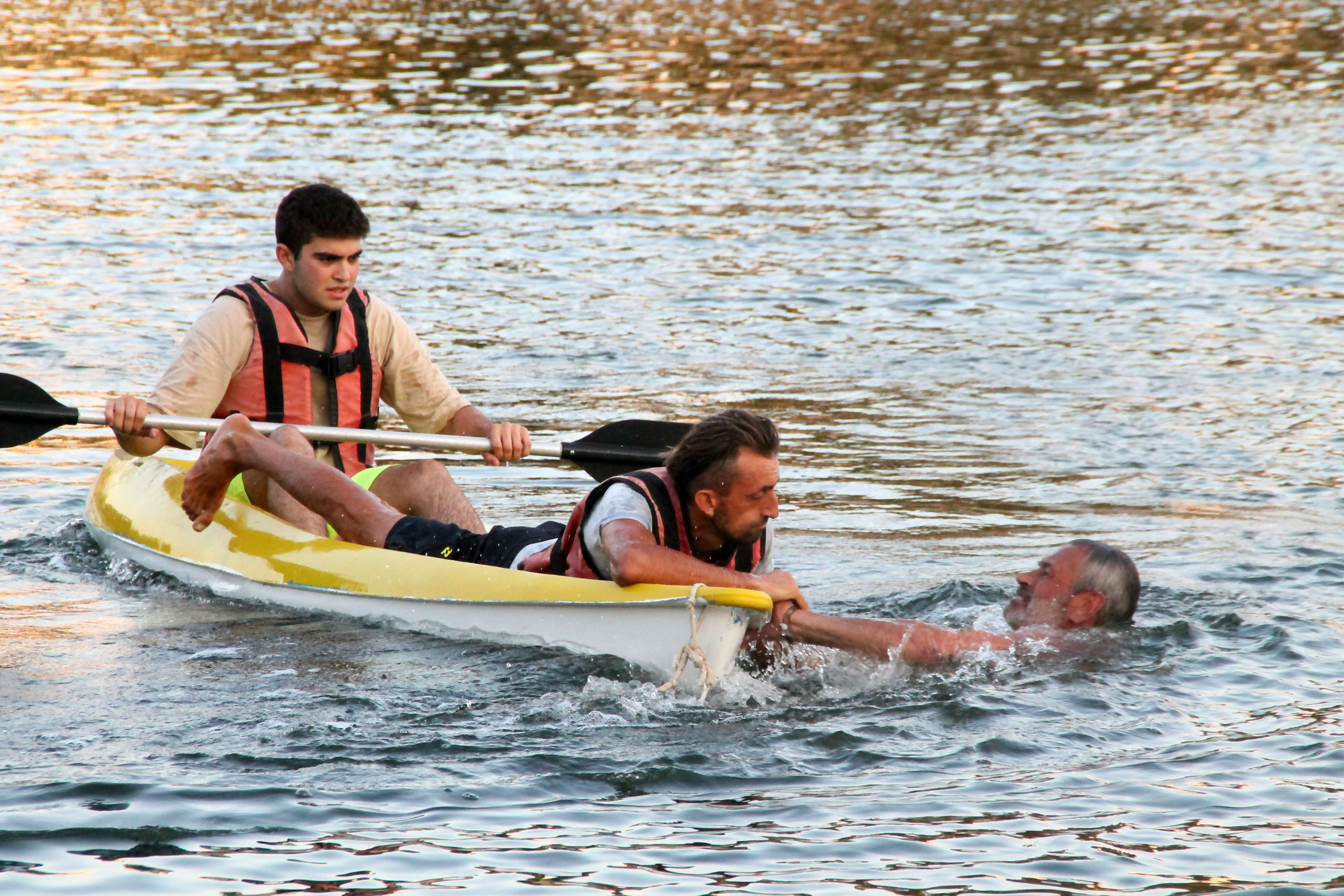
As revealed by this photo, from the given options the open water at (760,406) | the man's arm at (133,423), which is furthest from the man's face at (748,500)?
the man's arm at (133,423)

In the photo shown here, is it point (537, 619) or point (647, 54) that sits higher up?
point (647, 54)

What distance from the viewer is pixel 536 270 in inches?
500

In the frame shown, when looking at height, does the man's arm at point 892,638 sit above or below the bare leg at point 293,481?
below

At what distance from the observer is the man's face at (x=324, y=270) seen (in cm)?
627

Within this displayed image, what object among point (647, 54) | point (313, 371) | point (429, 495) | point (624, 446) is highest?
point (647, 54)

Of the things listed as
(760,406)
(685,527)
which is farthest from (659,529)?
(760,406)

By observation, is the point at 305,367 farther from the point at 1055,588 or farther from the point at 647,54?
the point at 647,54

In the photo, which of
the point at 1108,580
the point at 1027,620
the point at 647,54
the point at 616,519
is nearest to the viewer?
the point at 616,519

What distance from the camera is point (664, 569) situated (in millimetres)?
5012

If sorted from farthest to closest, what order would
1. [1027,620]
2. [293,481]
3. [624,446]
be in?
A: [624,446]
[293,481]
[1027,620]

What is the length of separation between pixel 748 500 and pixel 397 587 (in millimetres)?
1535

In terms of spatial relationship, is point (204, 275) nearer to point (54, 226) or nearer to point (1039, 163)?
point (54, 226)

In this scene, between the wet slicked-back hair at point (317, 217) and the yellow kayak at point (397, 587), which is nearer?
the yellow kayak at point (397, 587)

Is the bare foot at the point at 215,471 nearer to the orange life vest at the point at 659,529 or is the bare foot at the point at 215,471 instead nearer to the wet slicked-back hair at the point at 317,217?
the wet slicked-back hair at the point at 317,217
